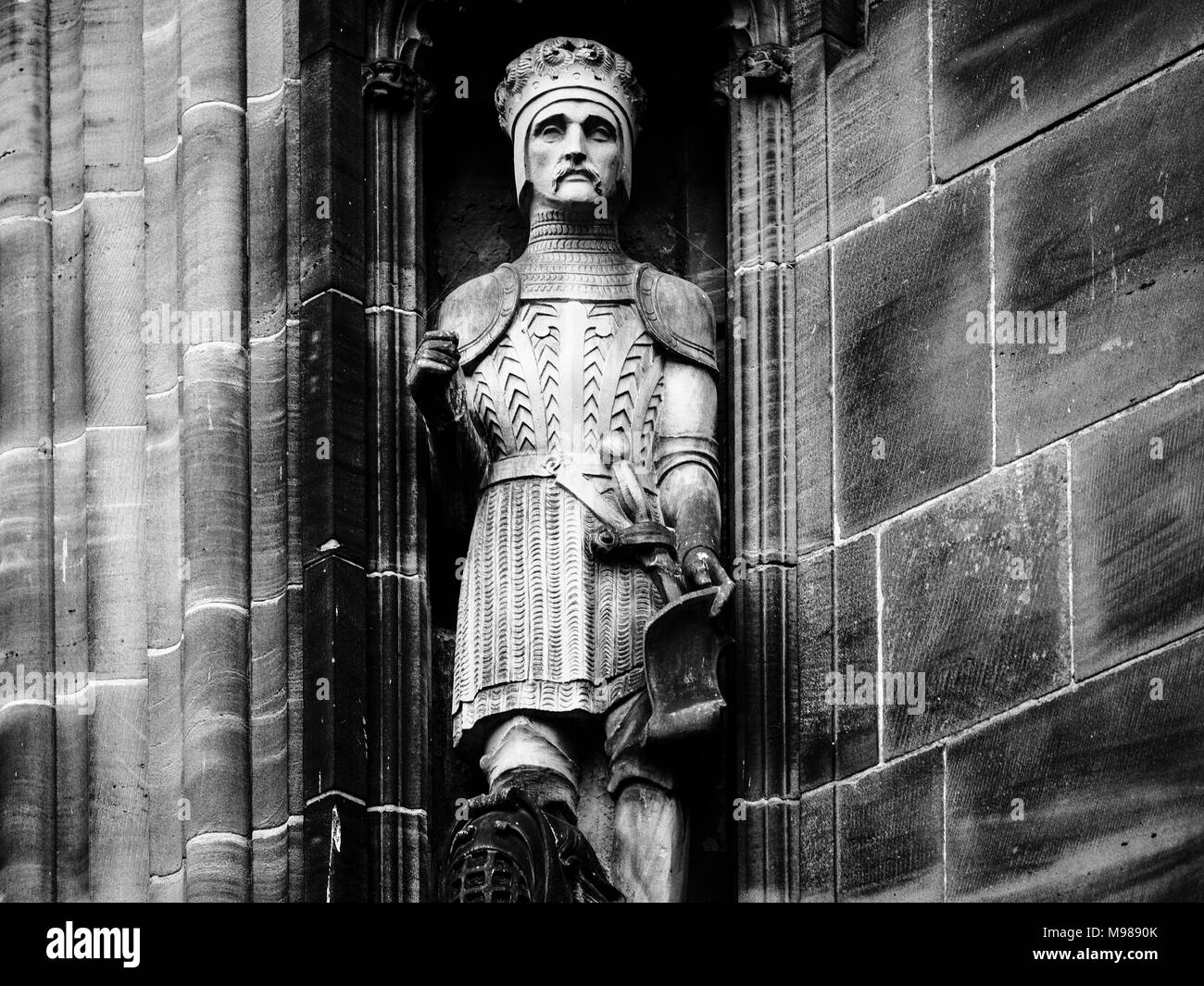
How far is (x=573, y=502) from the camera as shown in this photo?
1448 cm

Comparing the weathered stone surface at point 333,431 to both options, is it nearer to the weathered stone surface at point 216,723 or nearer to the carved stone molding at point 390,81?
the weathered stone surface at point 216,723

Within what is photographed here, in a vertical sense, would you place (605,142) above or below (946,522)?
above

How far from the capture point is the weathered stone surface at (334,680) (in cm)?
1423

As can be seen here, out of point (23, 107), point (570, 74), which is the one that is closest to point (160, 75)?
point (23, 107)

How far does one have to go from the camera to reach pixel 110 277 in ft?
50.6

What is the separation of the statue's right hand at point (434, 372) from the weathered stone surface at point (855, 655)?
1529 mm

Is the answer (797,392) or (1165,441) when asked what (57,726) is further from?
(1165,441)

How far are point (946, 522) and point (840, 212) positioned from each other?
1404 millimetres

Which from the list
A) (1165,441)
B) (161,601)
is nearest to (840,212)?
(1165,441)

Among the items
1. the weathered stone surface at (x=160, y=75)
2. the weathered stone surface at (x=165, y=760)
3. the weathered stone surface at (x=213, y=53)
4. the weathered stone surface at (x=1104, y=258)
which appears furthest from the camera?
the weathered stone surface at (x=160, y=75)

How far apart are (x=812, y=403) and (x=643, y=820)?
1765 mm

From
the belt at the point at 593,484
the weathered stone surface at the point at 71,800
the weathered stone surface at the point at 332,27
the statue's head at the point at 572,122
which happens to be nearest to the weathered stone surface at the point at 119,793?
the weathered stone surface at the point at 71,800

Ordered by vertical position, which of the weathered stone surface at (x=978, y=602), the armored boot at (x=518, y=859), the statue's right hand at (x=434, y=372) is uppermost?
the statue's right hand at (x=434, y=372)

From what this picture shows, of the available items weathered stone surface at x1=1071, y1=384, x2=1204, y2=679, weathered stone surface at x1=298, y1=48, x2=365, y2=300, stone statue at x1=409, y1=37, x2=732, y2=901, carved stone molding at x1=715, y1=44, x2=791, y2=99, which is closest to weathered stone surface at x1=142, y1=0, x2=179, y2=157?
weathered stone surface at x1=298, y1=48, x2=365, y2=300
